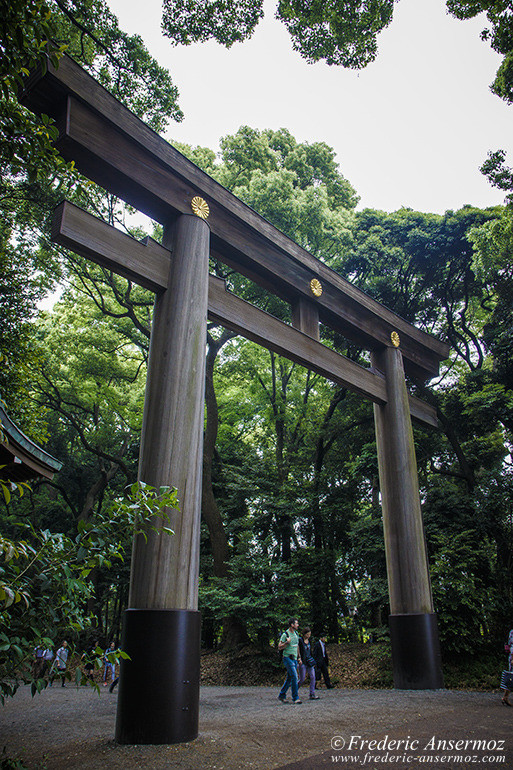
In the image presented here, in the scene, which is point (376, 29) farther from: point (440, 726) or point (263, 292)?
point (440, 726)

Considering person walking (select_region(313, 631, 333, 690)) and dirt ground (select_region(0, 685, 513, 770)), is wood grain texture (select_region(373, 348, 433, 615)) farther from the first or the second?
person walking (select_region(313, 631, 333, 690))

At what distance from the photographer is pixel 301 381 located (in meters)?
19.2

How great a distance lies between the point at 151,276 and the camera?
5121mm

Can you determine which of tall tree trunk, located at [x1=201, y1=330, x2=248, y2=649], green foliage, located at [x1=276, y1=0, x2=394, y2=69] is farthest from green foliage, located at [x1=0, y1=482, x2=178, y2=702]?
tall tree trunk, located at [x1=201, y1=330, x2=248, y2=649]

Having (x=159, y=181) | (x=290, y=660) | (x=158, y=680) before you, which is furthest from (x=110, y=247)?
(x=290, y=660)

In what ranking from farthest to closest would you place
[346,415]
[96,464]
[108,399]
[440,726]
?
[96,464]
[108,399]
[346,415]
[440,726]

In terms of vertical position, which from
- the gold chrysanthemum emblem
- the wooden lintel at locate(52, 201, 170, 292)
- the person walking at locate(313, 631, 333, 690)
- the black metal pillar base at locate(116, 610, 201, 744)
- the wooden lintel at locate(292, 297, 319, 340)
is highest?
the gold chrysanthemum emblem

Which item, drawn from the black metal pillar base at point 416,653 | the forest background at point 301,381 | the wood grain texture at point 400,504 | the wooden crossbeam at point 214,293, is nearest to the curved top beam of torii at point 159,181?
the wooden crossbeam at point 214,293

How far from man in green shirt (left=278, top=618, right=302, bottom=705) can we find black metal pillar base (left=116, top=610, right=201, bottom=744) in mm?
3378

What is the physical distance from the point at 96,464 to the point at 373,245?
15.5 metres

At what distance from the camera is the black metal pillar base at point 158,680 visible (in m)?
3.64

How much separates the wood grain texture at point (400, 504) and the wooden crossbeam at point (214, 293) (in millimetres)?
374

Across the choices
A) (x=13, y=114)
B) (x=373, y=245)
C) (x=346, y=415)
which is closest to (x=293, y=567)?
(x=346, y=415)

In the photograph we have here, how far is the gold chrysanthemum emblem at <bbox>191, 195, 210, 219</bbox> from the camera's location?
5777 millimetres
